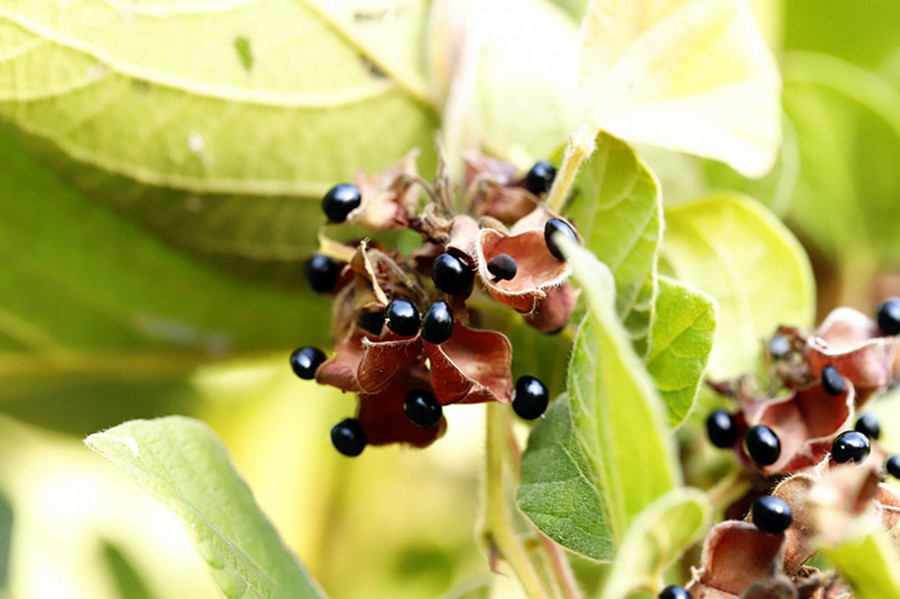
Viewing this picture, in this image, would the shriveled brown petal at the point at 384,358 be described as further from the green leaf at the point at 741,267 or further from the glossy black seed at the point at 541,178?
the green leaf at the point at 741,267

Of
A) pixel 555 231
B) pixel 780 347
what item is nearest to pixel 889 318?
pixel 780 347

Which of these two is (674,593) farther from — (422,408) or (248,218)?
(248,218)

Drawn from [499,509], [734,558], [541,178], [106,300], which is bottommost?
[106,300]

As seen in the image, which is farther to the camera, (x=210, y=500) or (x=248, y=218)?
(x=248, y=218)

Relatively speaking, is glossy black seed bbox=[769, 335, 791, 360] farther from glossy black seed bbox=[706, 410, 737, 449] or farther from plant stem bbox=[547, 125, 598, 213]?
plant stem bbox=[547, 125, 598, 213]

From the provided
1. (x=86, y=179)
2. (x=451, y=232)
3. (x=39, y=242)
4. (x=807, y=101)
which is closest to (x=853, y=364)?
(x=451, y=232)

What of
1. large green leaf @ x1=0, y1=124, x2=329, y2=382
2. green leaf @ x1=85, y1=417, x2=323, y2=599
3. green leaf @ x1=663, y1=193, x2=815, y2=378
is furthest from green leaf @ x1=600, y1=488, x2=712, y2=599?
large green leaf @ x1=0, y1=124, x2=329, y2=382
